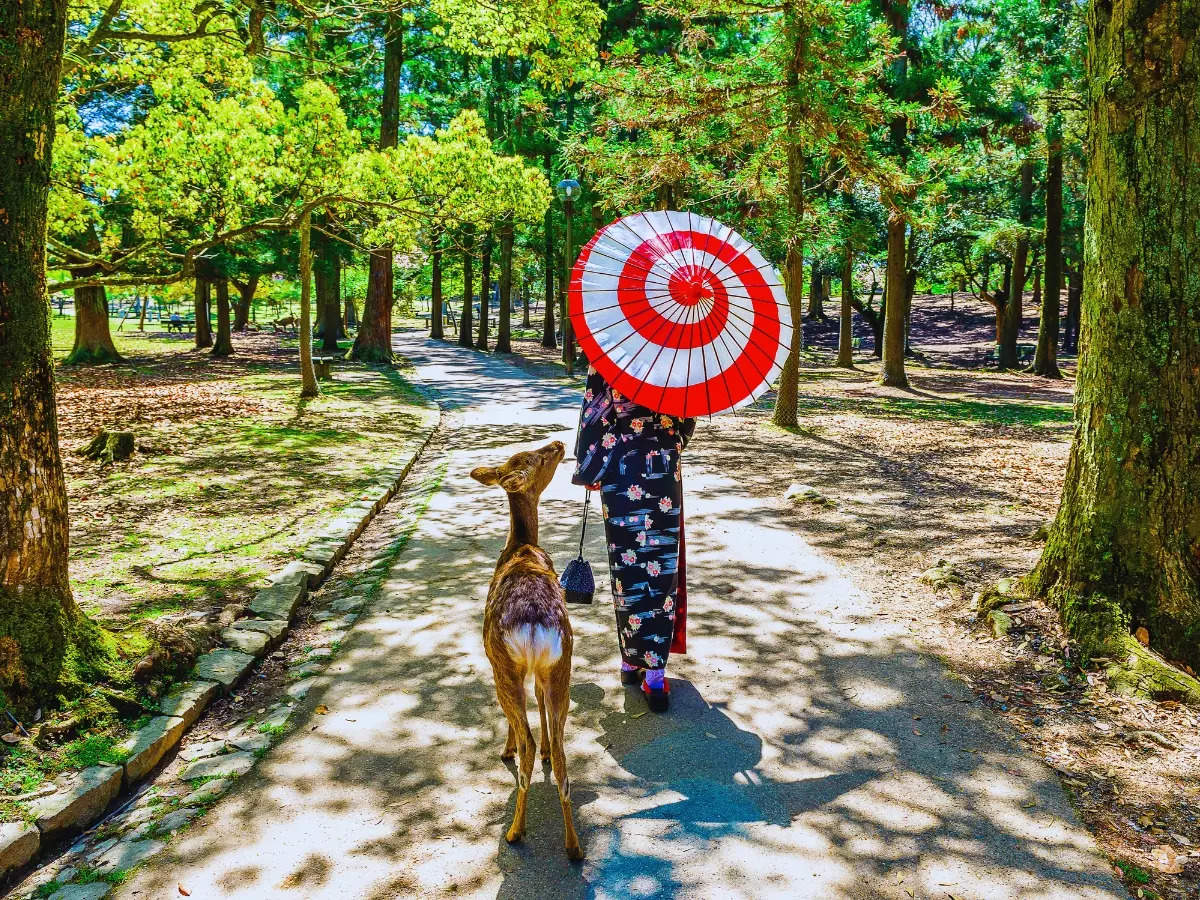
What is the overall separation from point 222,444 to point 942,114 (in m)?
10.9

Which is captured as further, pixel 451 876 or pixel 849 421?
pixel 849 421

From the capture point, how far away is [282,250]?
78.2 feet

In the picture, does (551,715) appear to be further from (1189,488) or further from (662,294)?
(1189,488)

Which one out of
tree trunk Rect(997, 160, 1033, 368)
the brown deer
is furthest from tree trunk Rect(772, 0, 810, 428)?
tree trunk Rect(997, 160, 1033, 368)

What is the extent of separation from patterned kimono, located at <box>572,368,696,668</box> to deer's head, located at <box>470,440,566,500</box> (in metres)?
0.35

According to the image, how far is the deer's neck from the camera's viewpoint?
11.4 feet

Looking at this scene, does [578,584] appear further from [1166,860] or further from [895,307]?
[895,307]

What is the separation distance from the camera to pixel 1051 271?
21.6 metres

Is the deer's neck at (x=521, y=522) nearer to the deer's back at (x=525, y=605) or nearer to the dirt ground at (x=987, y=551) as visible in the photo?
the deer's back at (x=525, y=605)

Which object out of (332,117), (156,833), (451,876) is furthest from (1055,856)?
(332,117)

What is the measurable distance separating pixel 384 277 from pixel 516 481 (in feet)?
68.9

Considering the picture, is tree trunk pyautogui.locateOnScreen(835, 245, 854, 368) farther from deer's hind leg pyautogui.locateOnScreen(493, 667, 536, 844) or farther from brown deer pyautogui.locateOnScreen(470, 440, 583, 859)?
deer's hind leg pyautogui.locateOnScreen(493, 667, 536, 844)

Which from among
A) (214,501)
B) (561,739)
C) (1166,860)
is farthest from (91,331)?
(1166,860)

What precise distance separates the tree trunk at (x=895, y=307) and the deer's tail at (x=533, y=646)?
51.6ft
